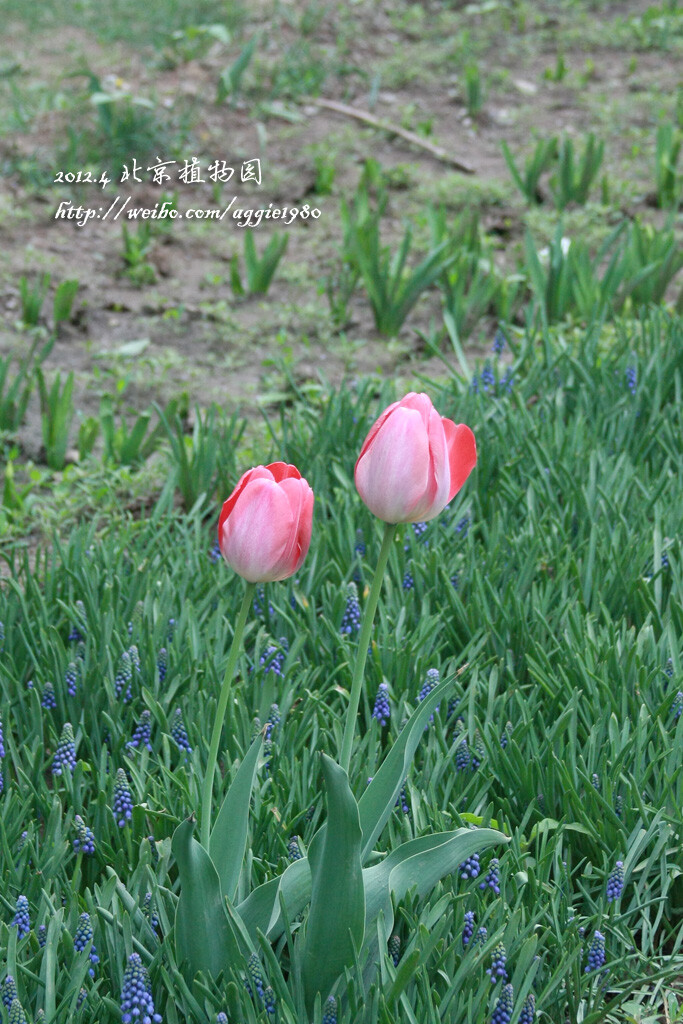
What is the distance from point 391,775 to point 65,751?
2.06 feet

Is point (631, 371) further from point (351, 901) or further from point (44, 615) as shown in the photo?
point (351, 901)

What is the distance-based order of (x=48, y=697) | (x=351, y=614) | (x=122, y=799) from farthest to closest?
(x=351, y=614) < (x=48, y=697) < (x=122, y=799)

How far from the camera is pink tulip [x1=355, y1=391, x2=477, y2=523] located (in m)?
1.01

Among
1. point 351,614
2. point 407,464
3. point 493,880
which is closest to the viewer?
point 407,464

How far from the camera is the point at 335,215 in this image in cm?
423

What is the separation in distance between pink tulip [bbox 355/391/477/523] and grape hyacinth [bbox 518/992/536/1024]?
25.0 inches

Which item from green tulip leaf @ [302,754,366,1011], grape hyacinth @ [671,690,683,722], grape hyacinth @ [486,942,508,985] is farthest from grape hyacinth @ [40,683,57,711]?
grape hyacinth @ [671,690,683,722]

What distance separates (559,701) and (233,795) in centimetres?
73

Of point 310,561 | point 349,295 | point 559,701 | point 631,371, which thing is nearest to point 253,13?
point 349,295

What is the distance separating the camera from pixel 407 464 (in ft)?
3.32

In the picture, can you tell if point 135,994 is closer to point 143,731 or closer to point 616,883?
point 143,731

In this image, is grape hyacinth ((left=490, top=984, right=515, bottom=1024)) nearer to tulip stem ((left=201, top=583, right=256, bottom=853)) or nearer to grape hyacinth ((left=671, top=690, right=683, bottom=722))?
tulip stem ((left=201, top=583, right=256, bottom=853))

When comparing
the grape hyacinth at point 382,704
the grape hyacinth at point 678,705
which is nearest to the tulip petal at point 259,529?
the grape hyacinth at point 382,704

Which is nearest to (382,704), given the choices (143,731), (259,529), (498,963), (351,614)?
(351,614)
